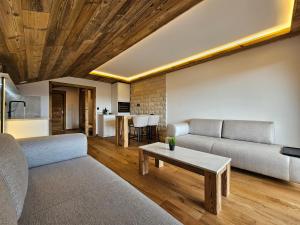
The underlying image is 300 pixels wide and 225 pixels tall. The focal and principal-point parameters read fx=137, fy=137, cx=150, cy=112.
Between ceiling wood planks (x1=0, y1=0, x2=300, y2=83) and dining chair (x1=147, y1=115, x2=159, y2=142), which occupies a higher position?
→ ceiling wood planks (x1=0, y1=0, x2=300, y2=83)

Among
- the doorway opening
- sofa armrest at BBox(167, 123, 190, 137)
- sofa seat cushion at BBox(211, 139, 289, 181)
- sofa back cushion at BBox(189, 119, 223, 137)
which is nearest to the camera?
sofa seat cushion at BBox(211, 139, 289, 181)

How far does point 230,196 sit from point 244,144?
3.32ft

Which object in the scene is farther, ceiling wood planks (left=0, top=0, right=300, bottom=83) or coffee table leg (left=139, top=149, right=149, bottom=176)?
coffee table leg (left=139, top=149, right=149, bottom=176)

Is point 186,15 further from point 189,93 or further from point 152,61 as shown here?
point 189,93

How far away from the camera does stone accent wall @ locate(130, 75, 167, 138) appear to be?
4.39 m

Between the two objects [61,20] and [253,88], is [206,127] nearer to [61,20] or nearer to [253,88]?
[253,88]

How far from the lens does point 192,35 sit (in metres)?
2.19

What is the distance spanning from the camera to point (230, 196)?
158cm

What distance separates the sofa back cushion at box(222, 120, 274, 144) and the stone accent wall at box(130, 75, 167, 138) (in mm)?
1931

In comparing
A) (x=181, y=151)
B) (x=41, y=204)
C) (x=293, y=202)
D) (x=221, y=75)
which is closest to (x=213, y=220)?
(x=181, y=151)

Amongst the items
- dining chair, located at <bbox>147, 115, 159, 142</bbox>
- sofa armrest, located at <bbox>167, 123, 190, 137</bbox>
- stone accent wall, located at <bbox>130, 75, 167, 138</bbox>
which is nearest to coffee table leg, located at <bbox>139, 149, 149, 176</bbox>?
sofa armrest, located at <bbox>167, 123, 190, 137</bbox>

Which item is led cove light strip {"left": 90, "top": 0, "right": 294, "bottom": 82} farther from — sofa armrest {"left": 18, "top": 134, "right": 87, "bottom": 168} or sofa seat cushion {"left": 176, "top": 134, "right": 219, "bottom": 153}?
sofa armrest {"left": 18, "top": 134, "right": 87, "bottom": 168}

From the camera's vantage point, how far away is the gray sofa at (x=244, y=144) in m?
1.77

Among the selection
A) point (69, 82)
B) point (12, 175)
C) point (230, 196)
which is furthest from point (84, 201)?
point (69, 82)
